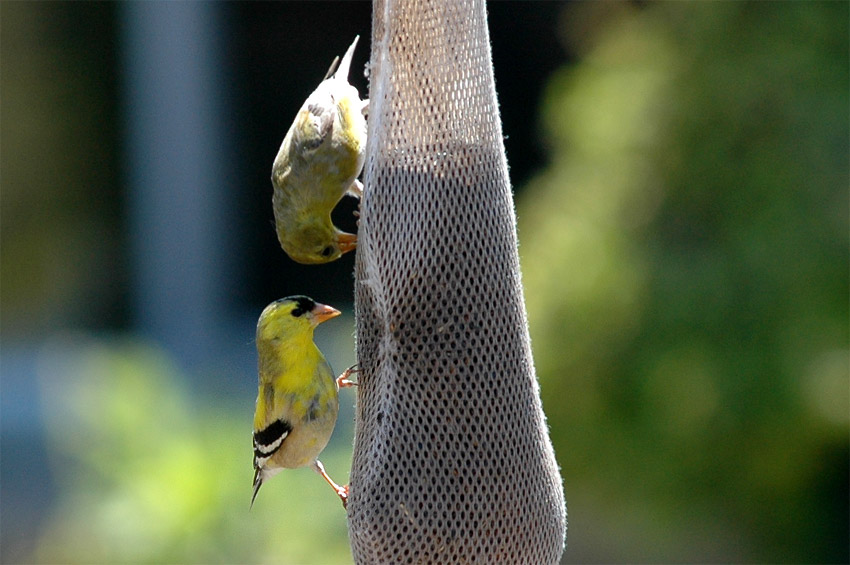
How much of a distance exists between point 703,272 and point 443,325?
310cm

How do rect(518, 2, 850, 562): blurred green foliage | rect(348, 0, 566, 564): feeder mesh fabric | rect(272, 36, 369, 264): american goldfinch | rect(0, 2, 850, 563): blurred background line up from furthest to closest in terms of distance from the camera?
1. rect(518, 2, 850, 562): blurred green foliage
2. rect(0, 2, 850, 563): blurred background
3. rect(272, 36, 369, 264): american goldfinch
4. rect(348, 0, 566, 564): feeder mesh fabric

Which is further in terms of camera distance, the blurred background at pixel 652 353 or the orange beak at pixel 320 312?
the blurred background at pixel 652 353

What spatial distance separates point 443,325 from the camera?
279 centimetres

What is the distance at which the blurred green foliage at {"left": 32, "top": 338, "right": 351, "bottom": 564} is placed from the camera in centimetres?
478

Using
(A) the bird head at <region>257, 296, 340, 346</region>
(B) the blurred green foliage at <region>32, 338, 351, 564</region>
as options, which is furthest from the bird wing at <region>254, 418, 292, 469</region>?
(B) the blurred green foliage at <region>32, 338, 351, 564</region>

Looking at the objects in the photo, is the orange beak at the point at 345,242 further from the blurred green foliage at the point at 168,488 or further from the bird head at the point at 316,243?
the blurred green foliage at the point at 168,488

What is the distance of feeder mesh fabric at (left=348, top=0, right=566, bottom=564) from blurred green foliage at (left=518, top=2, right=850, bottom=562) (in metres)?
3.00

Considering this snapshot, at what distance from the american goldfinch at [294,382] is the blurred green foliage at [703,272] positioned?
2.83m

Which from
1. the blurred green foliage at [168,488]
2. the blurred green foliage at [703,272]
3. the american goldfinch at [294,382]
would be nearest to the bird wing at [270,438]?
the american goldfinch at [294,382]

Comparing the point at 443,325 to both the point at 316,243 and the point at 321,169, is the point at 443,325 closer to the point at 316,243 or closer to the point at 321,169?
the point at 316,243

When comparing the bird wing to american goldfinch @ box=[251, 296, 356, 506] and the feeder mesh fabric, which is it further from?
the feeder mesh fabric

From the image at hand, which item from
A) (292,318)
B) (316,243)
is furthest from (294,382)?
(316,243)

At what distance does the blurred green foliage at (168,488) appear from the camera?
4777 millimetres

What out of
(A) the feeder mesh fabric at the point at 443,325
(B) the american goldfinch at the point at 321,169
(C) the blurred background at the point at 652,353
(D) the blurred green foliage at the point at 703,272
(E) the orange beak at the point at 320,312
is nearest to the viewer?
(A) the feeder mesh fabric at the point at 443,325
